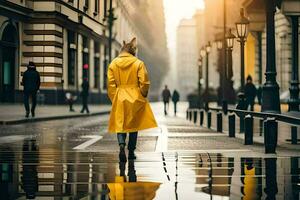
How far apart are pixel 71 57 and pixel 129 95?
31.5m

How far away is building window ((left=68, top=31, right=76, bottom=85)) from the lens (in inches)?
1543

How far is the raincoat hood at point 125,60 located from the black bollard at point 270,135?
270 cm

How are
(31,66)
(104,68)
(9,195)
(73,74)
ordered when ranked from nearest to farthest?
1. (9,195)
2. (31,66)
3. (73,74)
4. (104,68)

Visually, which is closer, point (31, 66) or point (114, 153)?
point (114, 153)

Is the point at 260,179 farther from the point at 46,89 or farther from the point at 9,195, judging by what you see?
the point at 46,89

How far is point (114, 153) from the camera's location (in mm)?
9797

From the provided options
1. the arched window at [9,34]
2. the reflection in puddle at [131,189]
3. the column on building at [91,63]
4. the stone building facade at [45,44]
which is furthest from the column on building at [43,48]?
the reflection in puddle at [131,189]

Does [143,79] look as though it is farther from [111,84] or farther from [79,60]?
[79,60]

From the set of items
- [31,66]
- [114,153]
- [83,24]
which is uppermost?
[83,24]

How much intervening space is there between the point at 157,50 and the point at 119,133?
103515mm

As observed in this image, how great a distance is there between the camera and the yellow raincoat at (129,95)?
28.7 feet

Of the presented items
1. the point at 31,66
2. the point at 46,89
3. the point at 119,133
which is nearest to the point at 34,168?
the point at 119,133

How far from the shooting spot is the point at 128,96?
28.8 feet

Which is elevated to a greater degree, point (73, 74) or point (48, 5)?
point (48, 5)
